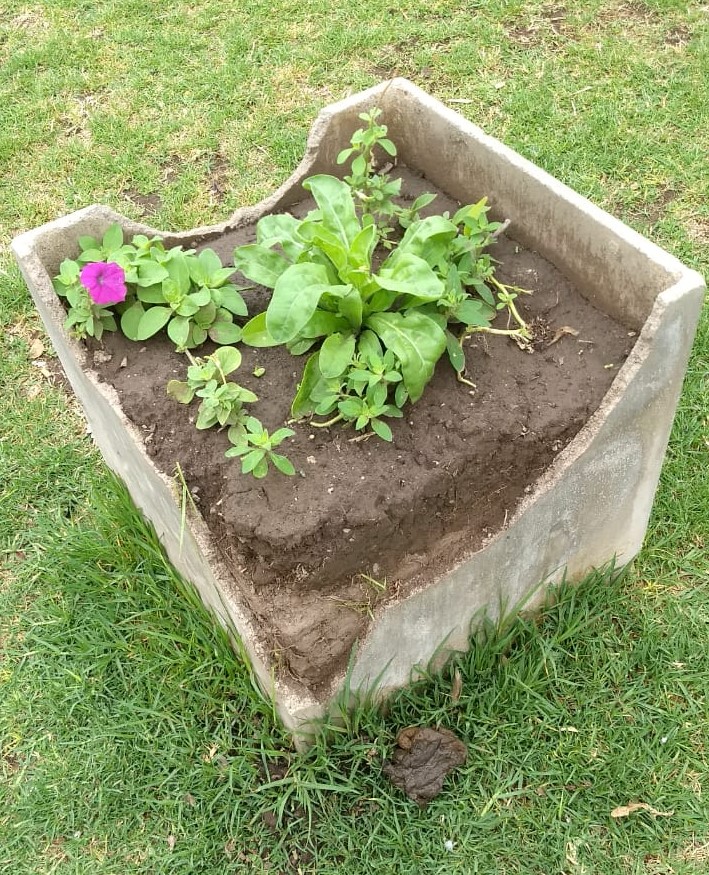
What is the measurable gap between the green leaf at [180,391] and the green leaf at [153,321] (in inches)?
6.5

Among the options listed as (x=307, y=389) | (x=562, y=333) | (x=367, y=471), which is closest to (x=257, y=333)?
(x=307, y=389)

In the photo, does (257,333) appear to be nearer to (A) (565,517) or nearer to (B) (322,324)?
(B) (322,324)

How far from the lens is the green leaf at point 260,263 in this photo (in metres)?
2.12

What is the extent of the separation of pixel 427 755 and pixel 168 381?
116 centimetres

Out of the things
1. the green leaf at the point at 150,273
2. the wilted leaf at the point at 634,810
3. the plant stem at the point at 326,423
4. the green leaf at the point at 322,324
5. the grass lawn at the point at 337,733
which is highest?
the green leaf at the point at 150,273

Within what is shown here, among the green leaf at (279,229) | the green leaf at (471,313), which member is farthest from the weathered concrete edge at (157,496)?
the green leaf at (471,313)

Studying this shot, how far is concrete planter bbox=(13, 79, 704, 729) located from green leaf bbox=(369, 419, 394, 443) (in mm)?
368

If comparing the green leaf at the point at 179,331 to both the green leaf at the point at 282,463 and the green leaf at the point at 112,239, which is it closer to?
the green leaf at the point at 112,239

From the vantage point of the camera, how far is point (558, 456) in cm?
204

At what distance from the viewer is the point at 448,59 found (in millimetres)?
4422

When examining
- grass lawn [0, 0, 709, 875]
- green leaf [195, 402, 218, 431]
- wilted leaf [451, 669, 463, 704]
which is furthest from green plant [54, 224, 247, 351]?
wilted leaf [451, 669, 463, 704]

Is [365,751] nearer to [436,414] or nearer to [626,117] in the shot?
[436,414]

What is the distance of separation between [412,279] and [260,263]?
436 millimetres

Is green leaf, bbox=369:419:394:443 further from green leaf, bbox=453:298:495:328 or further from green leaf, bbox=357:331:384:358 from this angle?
green leaf, bbox=453:298:495:328
